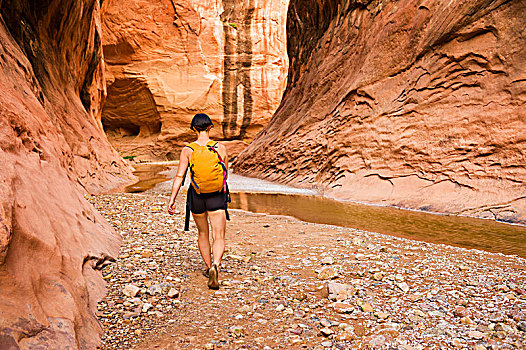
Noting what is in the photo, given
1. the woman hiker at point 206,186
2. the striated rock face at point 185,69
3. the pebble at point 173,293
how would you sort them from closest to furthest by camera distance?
the pebble at point 173,293, the woman hiker at point 206,186, the striated rock face at point 185,69

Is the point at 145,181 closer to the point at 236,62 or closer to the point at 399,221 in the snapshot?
the point at 399,221

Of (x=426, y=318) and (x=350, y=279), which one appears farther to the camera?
(x=350, y=279)

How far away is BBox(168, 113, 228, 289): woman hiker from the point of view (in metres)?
3.23

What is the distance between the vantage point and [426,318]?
2.63 m

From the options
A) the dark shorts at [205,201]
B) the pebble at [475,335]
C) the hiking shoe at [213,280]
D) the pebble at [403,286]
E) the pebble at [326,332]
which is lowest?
the pebble at [403,286]

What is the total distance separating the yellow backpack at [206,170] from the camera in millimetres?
3225

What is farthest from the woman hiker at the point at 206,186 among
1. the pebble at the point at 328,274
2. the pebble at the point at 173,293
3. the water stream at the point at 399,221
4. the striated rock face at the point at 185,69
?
the striated rock face at the point at 185,69

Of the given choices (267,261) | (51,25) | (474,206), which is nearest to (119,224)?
(267,261)

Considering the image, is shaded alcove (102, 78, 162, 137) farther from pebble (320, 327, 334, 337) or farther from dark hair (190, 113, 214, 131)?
pebble (320, 327, 334, 337)

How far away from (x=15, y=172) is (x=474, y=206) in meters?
7.59

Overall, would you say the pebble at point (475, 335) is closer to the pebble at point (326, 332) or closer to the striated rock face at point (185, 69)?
the pebble at point (326, 332)

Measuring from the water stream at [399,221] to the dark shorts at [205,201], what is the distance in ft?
11.5

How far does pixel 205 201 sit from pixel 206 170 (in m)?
0.30

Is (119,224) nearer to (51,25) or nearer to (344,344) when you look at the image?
(344,344)
